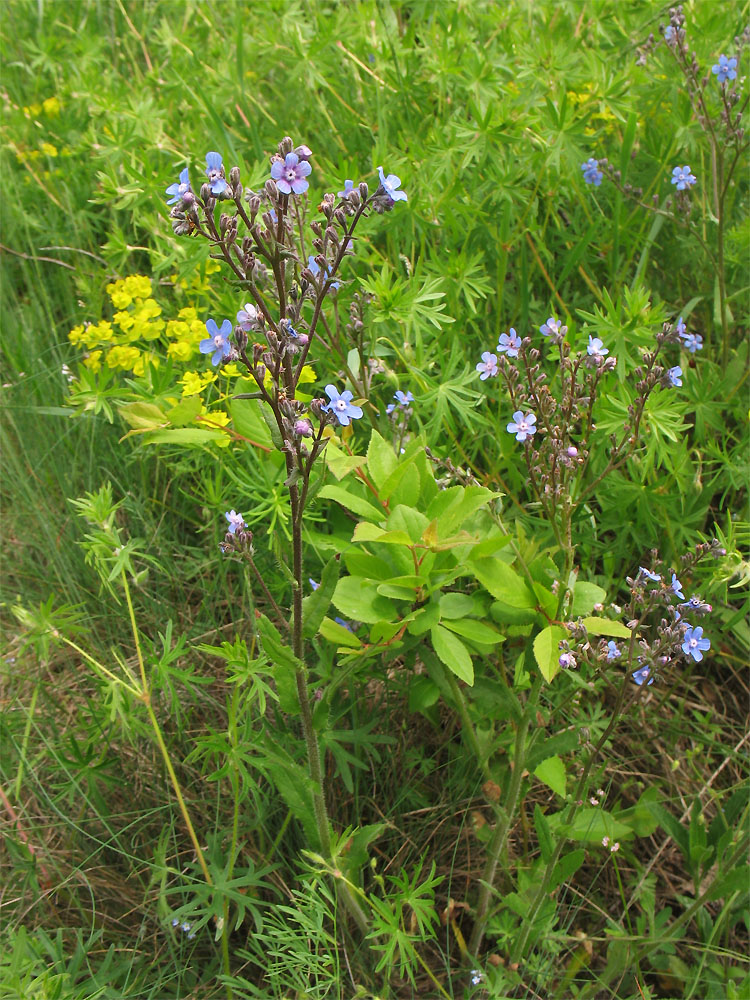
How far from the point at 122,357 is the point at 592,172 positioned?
1.77 m

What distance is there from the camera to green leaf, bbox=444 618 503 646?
191 cm

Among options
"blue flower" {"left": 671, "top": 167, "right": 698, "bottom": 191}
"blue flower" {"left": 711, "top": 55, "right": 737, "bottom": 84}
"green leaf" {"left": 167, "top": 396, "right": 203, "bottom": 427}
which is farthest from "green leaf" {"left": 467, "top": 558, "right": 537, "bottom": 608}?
"blue flower" {"left": 711, "top": 55, "right": 737, "bottom": 84}

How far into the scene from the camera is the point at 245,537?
6.53 ft

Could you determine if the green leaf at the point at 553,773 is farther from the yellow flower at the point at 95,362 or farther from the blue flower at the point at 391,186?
the yellow flower at the point at 95,362

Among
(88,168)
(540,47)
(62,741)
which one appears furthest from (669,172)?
(62,741)

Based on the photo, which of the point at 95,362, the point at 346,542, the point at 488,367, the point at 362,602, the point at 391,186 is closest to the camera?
the point at 391,186

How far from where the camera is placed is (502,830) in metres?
2.13

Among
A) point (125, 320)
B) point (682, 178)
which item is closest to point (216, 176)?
point (125, 320)

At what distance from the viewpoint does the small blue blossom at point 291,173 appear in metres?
1.54

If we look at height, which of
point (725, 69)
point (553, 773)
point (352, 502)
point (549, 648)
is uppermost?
point (725, 69)

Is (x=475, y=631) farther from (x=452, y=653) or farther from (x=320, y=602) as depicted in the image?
(x=320, y=602)

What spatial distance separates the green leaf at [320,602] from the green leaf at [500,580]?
346 millimetres

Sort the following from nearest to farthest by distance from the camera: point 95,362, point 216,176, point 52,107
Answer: point 216,176
point 95,362
point 52,107

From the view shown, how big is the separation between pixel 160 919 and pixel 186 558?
1107mm
